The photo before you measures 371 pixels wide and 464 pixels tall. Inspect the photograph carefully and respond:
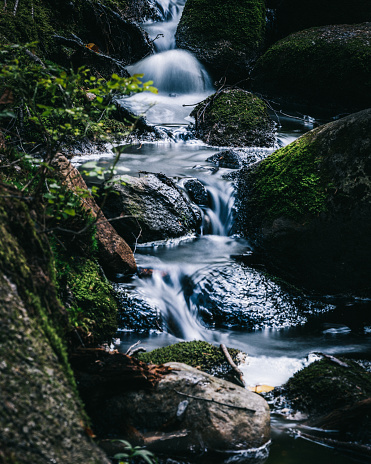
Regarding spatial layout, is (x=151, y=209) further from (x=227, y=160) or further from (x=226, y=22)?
(x=226, y=22)

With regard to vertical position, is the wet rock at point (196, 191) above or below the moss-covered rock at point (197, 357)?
above

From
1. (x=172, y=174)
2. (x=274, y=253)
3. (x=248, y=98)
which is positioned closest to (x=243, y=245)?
(x=274, y=253)

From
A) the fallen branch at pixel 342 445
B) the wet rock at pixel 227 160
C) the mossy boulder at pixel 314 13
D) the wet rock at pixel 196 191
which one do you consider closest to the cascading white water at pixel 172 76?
the wet rock at pixel 227 160

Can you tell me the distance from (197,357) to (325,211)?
242cm

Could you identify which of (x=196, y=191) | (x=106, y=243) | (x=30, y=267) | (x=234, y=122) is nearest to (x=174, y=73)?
(x=234, y=122)

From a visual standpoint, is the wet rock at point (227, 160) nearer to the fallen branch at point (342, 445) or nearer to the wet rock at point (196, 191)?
the wet rock at point (196, 191)

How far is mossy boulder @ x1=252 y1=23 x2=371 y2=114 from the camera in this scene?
34.3 feet

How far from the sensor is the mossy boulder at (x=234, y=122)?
29.7ft

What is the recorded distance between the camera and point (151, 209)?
5.31 metres

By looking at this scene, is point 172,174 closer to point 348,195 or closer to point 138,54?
point 348,195

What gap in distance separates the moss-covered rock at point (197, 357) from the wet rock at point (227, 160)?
4.49 m

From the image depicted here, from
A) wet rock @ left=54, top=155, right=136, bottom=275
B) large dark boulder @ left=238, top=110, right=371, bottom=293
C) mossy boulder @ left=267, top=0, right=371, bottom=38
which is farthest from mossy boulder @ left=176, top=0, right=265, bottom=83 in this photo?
wet rock @ left=54, top=155, right=136, bottom=275

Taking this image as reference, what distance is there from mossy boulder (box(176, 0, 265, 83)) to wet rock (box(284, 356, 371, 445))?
11.3 m

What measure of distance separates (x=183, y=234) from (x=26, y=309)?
399 cm
